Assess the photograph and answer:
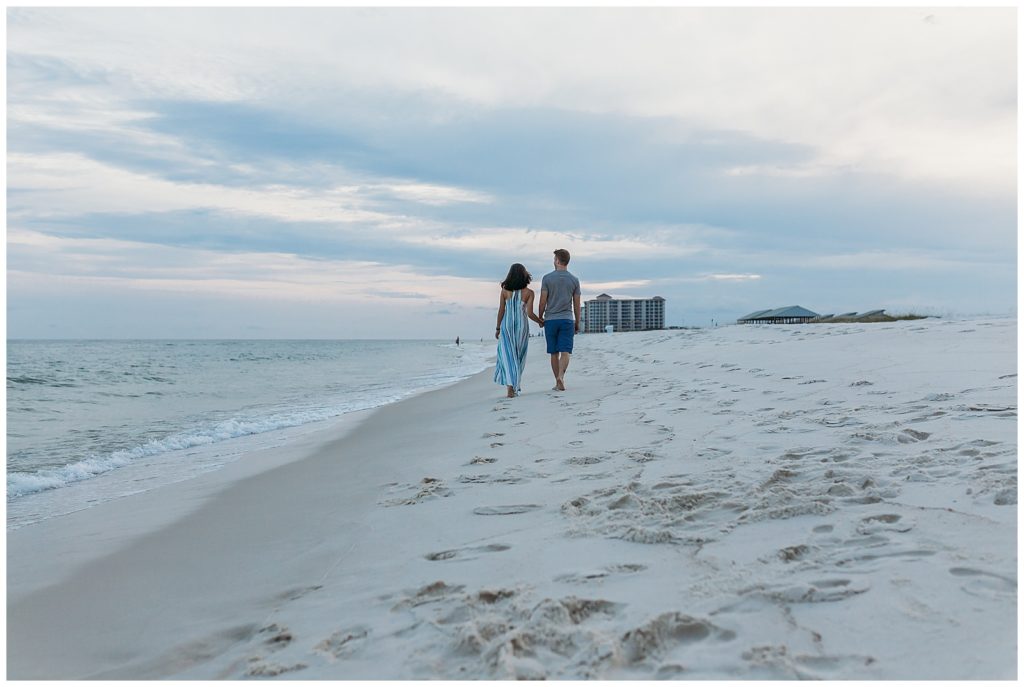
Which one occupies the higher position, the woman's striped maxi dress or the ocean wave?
the woman's striped maxi dress

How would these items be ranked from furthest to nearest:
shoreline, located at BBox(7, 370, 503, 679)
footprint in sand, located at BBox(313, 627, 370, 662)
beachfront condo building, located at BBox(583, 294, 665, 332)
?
1. beachfront condo building, located at BBox(583, 294, 665, 332)
2. shoreline, located at BBox(7, 370, 503, 679)
3. footprint in sand, located at BBox(313, 627, 370, 662)

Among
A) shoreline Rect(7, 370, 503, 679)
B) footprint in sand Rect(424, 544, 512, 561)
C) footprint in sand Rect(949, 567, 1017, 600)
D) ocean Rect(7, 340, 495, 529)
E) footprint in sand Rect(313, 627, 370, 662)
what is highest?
footprint in sand Rect(949, 567, 1017, 600)

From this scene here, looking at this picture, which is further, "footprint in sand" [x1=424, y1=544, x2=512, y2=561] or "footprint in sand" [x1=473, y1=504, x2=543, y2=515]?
"footprint in sand" [x1=473, y1=504, x2=543, y2=515]

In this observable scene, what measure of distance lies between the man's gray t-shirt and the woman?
0.20 m

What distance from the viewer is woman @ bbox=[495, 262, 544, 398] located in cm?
929

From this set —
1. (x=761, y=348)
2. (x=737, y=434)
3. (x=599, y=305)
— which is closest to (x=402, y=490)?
(x=737, y=434)

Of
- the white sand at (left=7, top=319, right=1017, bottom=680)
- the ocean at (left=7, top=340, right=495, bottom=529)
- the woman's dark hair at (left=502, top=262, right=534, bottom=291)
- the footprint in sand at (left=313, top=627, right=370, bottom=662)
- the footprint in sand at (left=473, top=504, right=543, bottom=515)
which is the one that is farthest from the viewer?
the woman's dark hair at (left=502, top=262, right=534, bottom=291)

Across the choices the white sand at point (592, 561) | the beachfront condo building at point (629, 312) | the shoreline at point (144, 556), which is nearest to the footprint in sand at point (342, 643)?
the white sand at point (592, 561)

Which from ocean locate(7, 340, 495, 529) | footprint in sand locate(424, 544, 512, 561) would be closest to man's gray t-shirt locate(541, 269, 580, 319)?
ocean locate(7, 340, 495, 529)

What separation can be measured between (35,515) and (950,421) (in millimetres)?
6193

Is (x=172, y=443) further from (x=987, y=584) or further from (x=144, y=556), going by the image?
(x=987, y=584)

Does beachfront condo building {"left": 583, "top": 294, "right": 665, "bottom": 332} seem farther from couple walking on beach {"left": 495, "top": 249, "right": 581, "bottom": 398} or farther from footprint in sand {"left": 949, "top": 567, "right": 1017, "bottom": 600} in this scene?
footprint in sand {"left": 949, "top": 567, "right": 1017, "bottom": 600}

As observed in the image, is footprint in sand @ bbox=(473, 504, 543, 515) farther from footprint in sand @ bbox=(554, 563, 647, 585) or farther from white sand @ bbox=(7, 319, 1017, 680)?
footprint in sand @ bbox=(554, 563, 647, 585)

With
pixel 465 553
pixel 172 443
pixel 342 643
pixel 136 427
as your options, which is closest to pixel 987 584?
pixel 465 553
